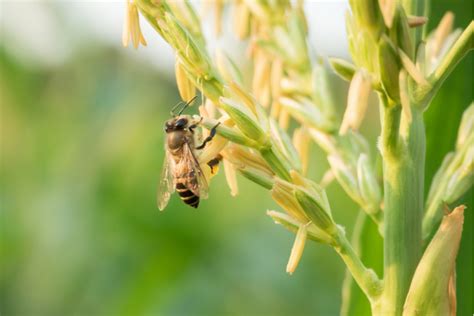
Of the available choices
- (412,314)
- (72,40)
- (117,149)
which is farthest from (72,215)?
(412,314)

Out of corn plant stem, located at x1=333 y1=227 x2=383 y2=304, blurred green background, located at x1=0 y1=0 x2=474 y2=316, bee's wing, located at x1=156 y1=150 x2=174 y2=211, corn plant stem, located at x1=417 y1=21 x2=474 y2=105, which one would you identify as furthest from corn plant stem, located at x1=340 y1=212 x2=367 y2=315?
blurred green background, located at x1=0 y1=0 x2=474 y2=316

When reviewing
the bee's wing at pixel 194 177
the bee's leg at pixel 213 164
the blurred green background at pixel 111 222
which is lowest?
the blurred green background at pixel 111 222

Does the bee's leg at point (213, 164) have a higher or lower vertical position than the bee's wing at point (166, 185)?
higher

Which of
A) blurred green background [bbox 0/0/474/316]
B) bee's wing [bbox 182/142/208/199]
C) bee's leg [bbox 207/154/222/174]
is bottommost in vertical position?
blurred green background [bbox 0/0/474/316]

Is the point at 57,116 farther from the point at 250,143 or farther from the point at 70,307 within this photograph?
the point at 250,143

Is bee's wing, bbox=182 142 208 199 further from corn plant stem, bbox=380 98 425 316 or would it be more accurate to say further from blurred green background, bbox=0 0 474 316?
blurred green background, bbox=0 0 474 316

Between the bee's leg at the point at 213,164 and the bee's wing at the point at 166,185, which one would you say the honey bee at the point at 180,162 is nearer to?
the bee's wing at the point at 166,185

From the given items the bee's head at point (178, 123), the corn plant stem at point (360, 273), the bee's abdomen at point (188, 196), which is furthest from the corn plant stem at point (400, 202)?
the bee's head at point (178, 123)

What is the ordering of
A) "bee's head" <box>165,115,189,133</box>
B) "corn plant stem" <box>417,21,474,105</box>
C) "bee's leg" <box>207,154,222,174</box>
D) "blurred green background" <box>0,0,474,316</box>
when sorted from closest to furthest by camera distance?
Answer: 1. "corn plant stem" <box>417,21,474,105</box>
2. "bee's leg" <box>207,154,222,174</box>
3. "bee's head" <box>165,115,189,133</box>
4. "blurred green background" <box>0,0,474,316</box>
